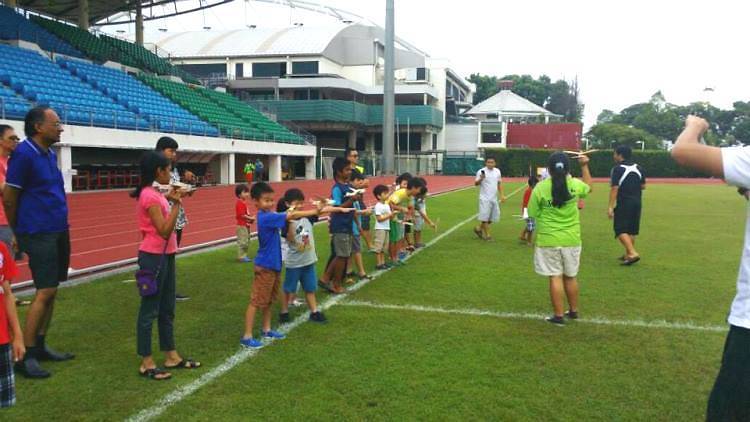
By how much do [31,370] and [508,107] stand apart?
2999 inches

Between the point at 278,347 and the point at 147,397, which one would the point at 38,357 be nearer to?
the point at 147,397

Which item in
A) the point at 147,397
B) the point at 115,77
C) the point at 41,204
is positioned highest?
the point at 115,77

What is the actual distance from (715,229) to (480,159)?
43.5m

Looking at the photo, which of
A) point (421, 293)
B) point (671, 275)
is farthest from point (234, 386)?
point (671, 275)

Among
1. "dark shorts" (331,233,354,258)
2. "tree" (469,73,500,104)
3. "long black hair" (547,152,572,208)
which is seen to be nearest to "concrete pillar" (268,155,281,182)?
"dark shorts" (331,233,354,258)

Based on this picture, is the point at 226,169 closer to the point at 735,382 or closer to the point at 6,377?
the point at 6,377

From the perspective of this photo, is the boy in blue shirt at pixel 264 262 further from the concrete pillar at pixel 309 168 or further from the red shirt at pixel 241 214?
the concrete pillar at pixel 309 168

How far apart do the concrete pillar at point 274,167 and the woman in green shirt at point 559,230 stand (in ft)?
107

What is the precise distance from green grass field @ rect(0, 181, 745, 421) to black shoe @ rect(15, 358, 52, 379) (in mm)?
81

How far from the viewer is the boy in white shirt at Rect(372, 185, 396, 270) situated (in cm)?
841

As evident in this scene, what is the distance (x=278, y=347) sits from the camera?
5117mm

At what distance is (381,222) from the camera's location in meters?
8.55

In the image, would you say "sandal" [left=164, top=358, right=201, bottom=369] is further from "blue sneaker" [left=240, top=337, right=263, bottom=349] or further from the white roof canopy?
the white roof canopy

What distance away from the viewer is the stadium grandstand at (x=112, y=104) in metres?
21.9
